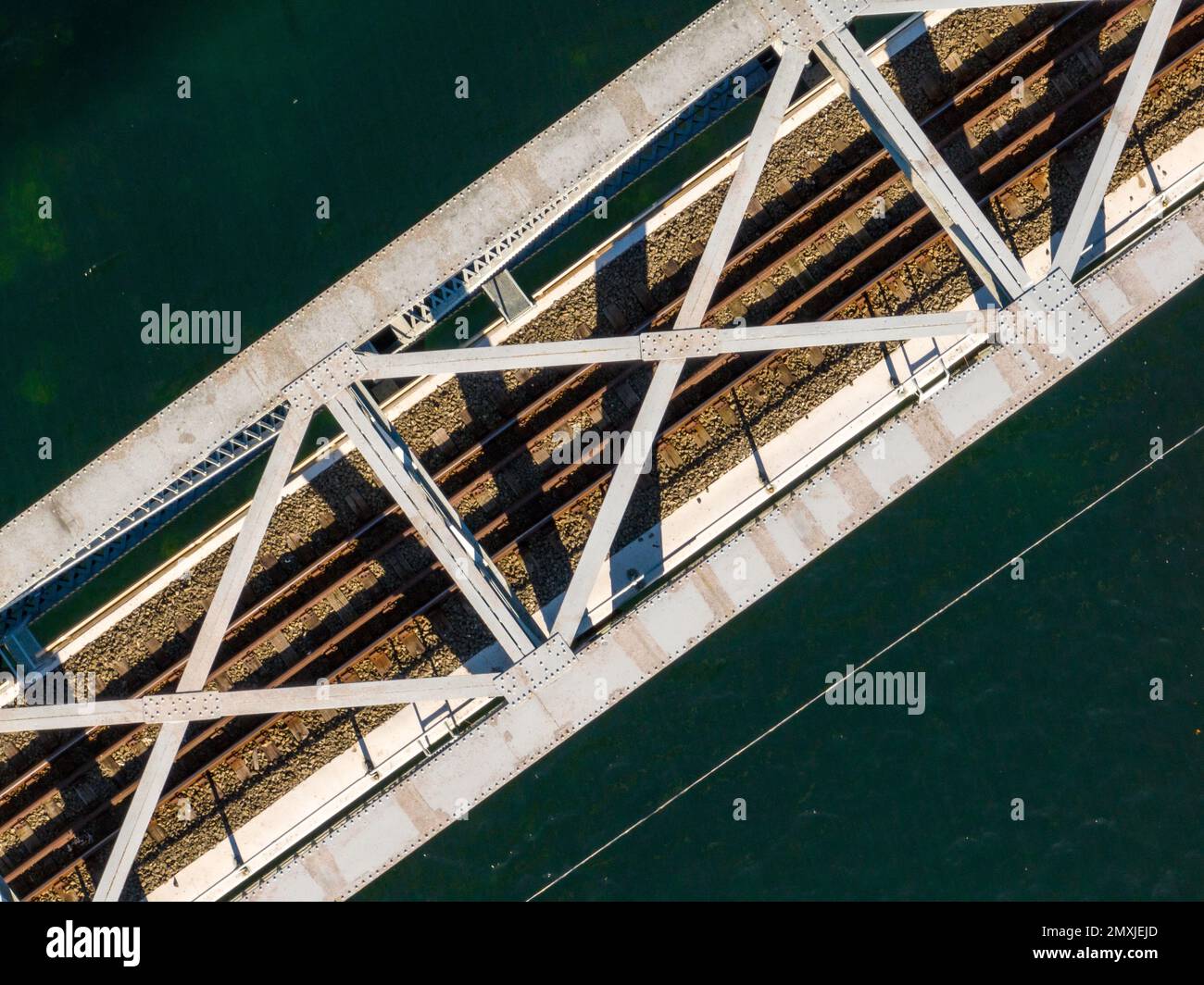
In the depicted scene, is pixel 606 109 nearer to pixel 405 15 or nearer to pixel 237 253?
pixel 405 15

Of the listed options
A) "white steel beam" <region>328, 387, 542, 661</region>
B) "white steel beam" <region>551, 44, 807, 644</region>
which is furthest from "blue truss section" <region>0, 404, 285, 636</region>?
"white steel beam" <region>551, 44, 807, 644</region>

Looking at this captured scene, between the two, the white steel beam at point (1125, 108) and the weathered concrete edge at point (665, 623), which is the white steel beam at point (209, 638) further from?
the white steel beam at point (1125, 108)

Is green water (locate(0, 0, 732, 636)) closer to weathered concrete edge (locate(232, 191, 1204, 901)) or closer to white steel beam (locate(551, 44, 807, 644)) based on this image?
white steel beam (locate(551, 44, 807, 644))

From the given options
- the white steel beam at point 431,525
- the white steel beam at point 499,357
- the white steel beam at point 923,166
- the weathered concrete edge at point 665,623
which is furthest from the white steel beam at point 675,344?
the weathered concrete edge at point 665,623

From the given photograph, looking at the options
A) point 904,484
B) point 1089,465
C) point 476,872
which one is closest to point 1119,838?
point 1089,465

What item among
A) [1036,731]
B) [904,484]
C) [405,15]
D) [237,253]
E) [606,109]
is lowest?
[1036,731]

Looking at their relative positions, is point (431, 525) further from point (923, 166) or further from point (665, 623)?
point (923, 166)
